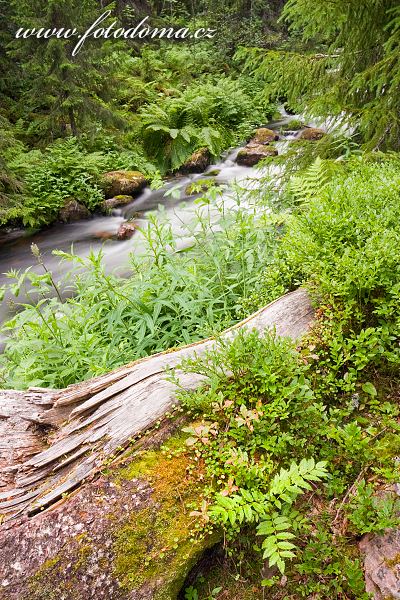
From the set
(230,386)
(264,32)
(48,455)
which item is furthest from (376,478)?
(264,32)

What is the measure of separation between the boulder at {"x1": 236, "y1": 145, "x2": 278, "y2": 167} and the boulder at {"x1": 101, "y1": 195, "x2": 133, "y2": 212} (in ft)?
13.5

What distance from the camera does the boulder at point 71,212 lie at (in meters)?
10.6

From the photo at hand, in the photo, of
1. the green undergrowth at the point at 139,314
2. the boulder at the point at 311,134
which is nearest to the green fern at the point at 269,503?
the green undergrowth at the point at 139,314

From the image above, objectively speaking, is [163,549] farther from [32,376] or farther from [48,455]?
[32,376]

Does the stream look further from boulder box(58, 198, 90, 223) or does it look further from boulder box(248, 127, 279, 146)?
boulder box(248, 127, 279, 146)

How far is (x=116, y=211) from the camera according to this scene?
11008 millimetres

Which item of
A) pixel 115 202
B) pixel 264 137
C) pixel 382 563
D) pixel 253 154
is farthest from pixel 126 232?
pixel 382 563

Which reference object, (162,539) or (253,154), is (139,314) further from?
(253,154)

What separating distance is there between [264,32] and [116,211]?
1520 cm

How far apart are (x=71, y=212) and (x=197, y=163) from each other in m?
4.50

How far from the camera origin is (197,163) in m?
12.9

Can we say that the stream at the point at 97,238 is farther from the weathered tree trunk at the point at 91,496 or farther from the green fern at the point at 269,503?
the green fern at the point at 269,503

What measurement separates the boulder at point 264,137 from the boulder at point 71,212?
22.2 feet

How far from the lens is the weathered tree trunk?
1.79 metres
